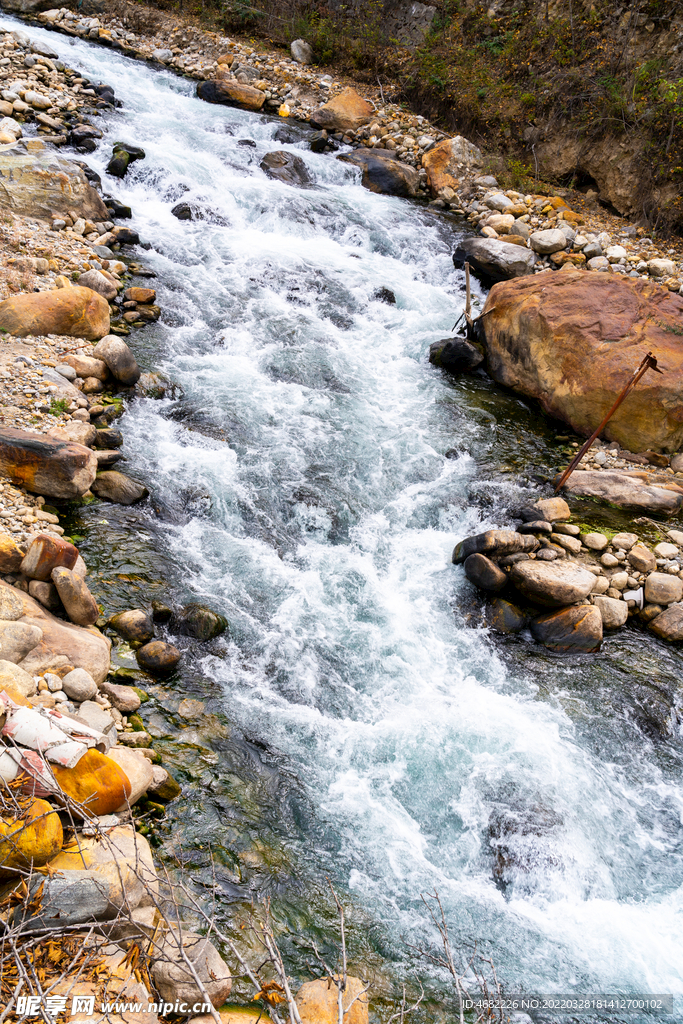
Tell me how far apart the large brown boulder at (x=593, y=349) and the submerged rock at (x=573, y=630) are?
2.91 m

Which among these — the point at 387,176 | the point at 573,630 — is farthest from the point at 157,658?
the point at 387,176

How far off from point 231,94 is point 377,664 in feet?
44.2

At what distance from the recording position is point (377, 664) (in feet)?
16.3

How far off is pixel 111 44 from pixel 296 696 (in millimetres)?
16354

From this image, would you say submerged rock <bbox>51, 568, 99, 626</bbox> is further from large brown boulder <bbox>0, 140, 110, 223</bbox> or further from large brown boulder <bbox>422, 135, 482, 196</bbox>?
large brown boulder <bbox>422, 135, 482, 196</bbox>

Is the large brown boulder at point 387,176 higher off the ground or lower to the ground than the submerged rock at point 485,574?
higher

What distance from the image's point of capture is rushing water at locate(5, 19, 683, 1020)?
147 inches

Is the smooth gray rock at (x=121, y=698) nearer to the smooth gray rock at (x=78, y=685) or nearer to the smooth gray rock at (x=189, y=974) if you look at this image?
the smooth gray rock at (x=78, y=685)

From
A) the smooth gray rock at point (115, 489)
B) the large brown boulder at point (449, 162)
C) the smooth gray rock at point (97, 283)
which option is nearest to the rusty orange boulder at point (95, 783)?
the smooth gray rock at point (115, 489)

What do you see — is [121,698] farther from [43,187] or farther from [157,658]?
[43,187]

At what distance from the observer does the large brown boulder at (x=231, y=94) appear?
13.4m

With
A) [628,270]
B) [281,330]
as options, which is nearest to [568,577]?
[281,330]

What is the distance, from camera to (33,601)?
13.5ft

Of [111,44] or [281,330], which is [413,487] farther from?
[111,44]
